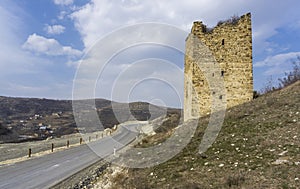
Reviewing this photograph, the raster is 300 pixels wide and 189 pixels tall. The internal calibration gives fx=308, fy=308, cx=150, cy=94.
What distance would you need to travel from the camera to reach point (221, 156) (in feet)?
37.1

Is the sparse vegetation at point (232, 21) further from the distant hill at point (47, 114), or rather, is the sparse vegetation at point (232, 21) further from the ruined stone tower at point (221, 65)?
the distant hill at point (47, 114)

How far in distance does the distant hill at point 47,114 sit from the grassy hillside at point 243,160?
5382 cm

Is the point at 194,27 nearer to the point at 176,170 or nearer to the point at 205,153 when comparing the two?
the point at 205,153

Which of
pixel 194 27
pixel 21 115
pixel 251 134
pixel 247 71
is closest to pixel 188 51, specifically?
pixel 194 27

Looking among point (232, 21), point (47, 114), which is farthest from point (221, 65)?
point (47, 114)

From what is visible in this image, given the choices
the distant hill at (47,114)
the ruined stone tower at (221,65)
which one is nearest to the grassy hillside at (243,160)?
the ruined stone tower at (221,65)

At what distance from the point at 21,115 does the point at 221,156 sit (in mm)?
95563

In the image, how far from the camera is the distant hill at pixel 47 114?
72.4 metres

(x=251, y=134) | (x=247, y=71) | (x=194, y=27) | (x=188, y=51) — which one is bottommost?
(x=251, y=134)

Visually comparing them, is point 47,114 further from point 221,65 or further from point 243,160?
point 243,160

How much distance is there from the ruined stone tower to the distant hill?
46078 mm

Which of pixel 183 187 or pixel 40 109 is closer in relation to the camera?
pixel 183 187

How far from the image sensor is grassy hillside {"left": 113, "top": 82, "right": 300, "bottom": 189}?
8.48 m

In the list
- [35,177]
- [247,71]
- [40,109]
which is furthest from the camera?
[40,109]
